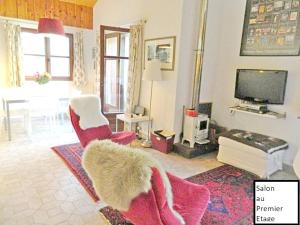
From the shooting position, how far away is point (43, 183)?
2709 millimetres

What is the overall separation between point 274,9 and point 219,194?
2.59 m

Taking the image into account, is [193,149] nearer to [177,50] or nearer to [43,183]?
[177,50]

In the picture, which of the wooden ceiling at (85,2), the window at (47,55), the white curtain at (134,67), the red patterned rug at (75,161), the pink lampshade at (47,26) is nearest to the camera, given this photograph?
the red patterned rug at (75,161)

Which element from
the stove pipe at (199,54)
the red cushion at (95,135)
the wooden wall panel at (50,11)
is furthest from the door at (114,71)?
the wooden wall panel at (50,11)

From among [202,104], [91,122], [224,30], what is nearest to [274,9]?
[224,30]

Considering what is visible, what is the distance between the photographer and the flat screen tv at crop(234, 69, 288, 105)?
320 centimetres

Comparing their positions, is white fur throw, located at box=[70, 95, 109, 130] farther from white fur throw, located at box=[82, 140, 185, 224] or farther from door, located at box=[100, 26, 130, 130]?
white fur throw, located at box=[82, 140, 185, 224]

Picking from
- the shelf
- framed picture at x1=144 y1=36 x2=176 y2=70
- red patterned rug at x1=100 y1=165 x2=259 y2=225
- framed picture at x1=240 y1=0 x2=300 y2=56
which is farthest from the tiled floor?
framed picture at x1=240 y1=0 x2=300 y2=56

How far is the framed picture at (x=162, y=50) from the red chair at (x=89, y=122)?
1.29 metres

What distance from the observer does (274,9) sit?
327 centimetres

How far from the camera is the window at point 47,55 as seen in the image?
5430mm

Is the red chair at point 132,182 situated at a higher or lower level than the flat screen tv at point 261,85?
lower

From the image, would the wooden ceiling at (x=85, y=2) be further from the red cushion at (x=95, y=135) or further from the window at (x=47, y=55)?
the red cushion at (x=95, y=135)

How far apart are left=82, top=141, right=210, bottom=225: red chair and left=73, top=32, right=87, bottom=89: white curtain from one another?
15.8 ft
